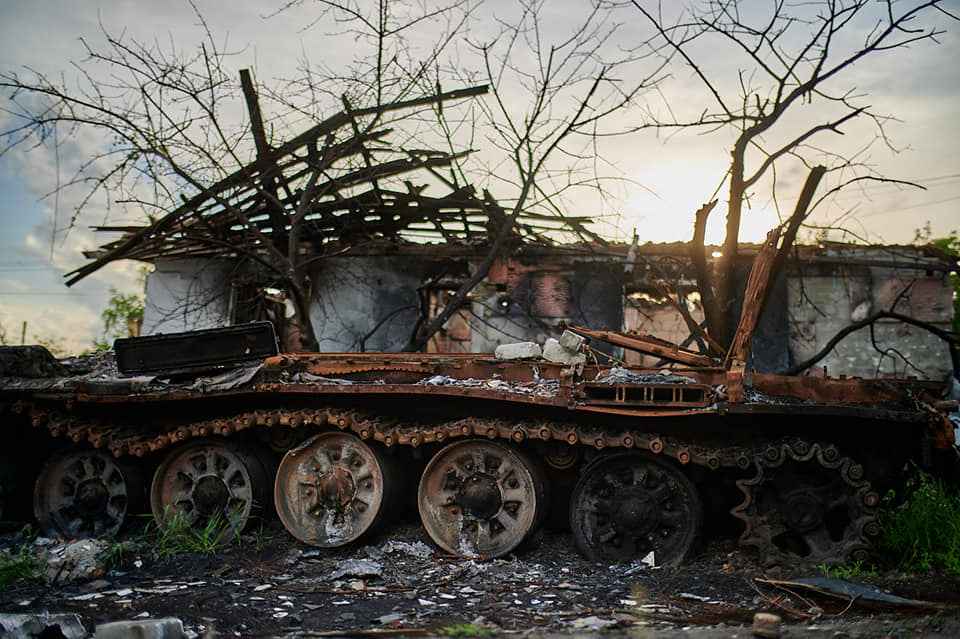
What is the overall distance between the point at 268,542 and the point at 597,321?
875cm

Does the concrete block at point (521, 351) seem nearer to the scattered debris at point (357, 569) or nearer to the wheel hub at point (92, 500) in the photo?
the scattered debris at point (357, 569)

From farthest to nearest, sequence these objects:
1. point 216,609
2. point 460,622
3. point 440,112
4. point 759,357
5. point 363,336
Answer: point 363,336, point 759,357, point 440,112, point 216,609, point 460,622

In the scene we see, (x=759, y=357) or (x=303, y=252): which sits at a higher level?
(x=303, y=252)

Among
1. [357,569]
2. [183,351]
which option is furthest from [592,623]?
[183,351]

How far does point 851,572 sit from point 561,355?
250 cm

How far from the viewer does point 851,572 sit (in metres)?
4.94

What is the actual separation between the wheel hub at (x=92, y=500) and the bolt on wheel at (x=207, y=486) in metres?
0.59

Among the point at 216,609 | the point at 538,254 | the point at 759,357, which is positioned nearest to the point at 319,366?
the point at 216,609

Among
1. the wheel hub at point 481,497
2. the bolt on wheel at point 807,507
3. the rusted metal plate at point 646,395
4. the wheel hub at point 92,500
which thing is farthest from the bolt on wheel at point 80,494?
the bolt on wheel at point 807,507

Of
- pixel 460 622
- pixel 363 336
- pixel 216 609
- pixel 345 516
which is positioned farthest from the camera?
pixel 363 336

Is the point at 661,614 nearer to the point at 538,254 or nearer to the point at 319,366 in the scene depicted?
the point at 319,366

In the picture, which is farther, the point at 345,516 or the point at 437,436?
the point at 345,516

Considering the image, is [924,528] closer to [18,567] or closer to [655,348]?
[655,348]

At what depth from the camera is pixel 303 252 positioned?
48.9ft
